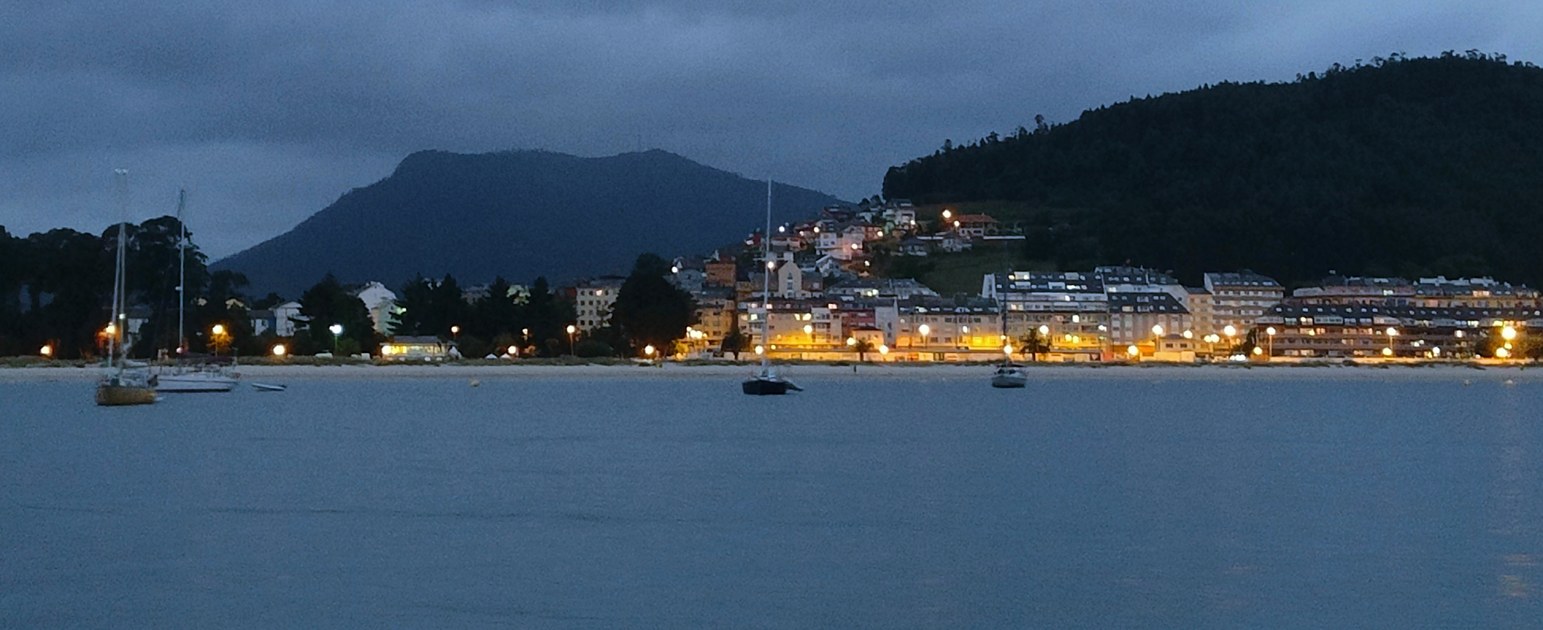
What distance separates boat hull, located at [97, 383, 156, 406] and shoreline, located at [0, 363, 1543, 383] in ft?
56.1

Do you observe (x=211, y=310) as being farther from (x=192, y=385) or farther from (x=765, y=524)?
(x=765, y=524)

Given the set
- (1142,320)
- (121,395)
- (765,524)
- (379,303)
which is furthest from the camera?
(379,303)

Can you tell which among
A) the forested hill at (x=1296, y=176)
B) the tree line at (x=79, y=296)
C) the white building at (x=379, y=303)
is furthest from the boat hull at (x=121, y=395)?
the forested hill at (x=1296, y=176)

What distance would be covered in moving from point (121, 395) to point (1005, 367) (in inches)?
1356

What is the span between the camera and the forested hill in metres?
132

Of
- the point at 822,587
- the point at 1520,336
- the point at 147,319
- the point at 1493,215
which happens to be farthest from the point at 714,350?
the point at 822,587

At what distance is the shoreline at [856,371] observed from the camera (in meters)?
76.1

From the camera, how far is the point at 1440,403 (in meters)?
57.7

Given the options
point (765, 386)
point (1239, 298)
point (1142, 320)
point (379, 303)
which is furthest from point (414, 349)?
point (1239, 298)

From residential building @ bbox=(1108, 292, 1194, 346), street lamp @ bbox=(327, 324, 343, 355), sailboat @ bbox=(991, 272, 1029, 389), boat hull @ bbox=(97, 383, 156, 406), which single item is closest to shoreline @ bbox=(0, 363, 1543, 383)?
sailboat @ bbox=(991, 272, 1029, 389)

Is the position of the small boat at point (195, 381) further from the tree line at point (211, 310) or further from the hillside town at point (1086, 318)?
the hillside town at point (1086, 318)

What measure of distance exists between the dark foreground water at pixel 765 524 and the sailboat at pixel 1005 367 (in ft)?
81.9

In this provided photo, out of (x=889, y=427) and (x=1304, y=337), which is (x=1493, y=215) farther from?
(x=889, y=427)

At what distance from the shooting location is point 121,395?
49.3m
